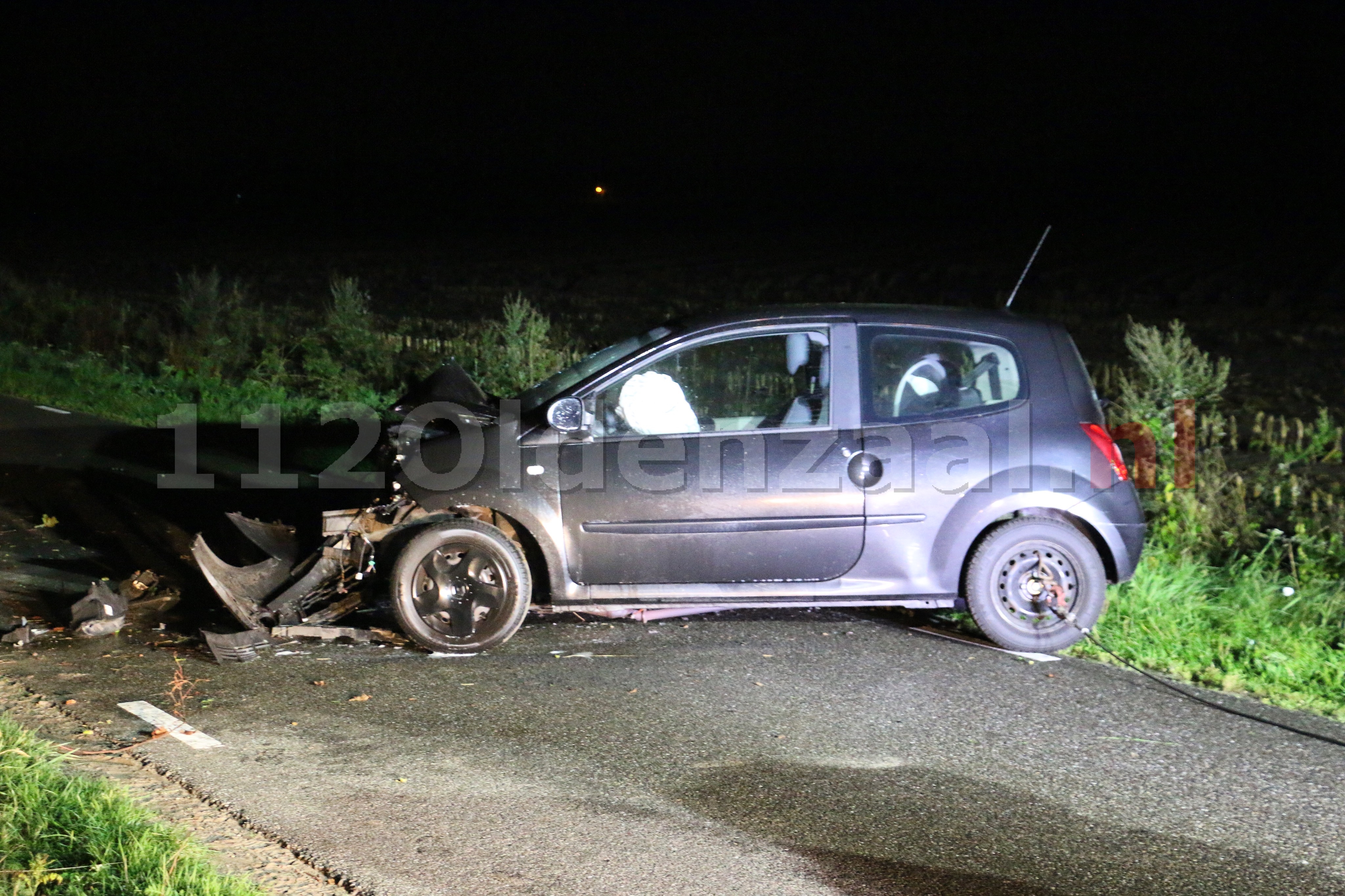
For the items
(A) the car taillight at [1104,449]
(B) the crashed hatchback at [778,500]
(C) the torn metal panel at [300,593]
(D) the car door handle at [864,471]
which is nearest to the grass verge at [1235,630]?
(B) the crashed hatchback at [778,500]

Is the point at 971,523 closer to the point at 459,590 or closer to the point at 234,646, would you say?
the point at 459,590

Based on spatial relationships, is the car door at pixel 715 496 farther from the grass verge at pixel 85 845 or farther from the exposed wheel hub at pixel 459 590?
the grass verge at pixel 85 845

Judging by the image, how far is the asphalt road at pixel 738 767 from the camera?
13.7 feet

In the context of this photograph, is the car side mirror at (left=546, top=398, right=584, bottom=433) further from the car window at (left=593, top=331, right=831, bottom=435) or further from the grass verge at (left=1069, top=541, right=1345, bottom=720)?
the grass verge at (left=1069, top=541, right=1345, bottom=720)

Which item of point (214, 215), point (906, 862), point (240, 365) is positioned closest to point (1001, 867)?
point (906, 862)

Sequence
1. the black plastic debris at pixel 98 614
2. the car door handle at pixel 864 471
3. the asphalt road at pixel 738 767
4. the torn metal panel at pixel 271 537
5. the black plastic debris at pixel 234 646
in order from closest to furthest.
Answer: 1. the asphalt road at pixel 738 767
2. the black plastic debris at pixel 234 646
3. the car door handle at pixel 864 471
4. the black plastic debris at pixel 98 614
5. the torn metal panel at pixel 271 537

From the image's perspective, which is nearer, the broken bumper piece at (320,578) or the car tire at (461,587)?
the car tire at (461,587)

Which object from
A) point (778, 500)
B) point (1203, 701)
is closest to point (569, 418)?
point (778, 500)

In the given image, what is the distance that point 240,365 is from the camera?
16.2 metres

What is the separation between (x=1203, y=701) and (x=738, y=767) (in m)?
2.32

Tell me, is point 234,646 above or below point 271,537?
below

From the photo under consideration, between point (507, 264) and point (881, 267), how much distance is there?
574 inches

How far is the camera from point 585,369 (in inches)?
272

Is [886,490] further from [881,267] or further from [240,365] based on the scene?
[881,267]
